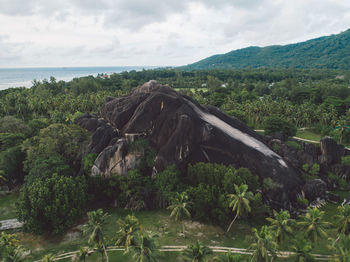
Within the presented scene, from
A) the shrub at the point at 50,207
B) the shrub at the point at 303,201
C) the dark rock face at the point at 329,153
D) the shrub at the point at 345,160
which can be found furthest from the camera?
the dark rock face at the point at 329,153

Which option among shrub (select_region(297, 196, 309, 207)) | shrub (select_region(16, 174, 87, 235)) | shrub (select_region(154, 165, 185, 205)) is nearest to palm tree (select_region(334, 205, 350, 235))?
shrub (select_region(297, 196, 309, 207))

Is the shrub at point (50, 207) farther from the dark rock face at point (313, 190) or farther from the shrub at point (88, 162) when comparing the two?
the dark rock face at point (313, 190)

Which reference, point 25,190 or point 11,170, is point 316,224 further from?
point 11,170

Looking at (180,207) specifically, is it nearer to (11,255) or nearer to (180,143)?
(180,143)

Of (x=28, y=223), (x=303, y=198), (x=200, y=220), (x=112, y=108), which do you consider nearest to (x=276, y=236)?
(x=200, y=220)

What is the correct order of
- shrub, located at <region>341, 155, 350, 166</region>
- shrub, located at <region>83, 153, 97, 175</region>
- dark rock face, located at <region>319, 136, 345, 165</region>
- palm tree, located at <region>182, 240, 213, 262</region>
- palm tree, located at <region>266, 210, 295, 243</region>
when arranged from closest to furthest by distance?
palm tree, located at <region>182, 240, 213, 262</region>
palm tree, located at <region>266, 210, 295, 243</region>
shrub, located at <region>83, 153, 97, 175</region>
shrub, located at <region>341, 155, 350, 166</region>
dark rock face, located at <region>319, 136, 345, 165</region>

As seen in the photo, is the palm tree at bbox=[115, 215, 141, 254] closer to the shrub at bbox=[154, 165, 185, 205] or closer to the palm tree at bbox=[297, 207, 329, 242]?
the shrub at bbox=[154, 165, 185, 205]

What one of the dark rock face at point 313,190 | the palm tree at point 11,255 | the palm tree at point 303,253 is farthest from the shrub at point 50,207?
the dark rock face at point 313,190
